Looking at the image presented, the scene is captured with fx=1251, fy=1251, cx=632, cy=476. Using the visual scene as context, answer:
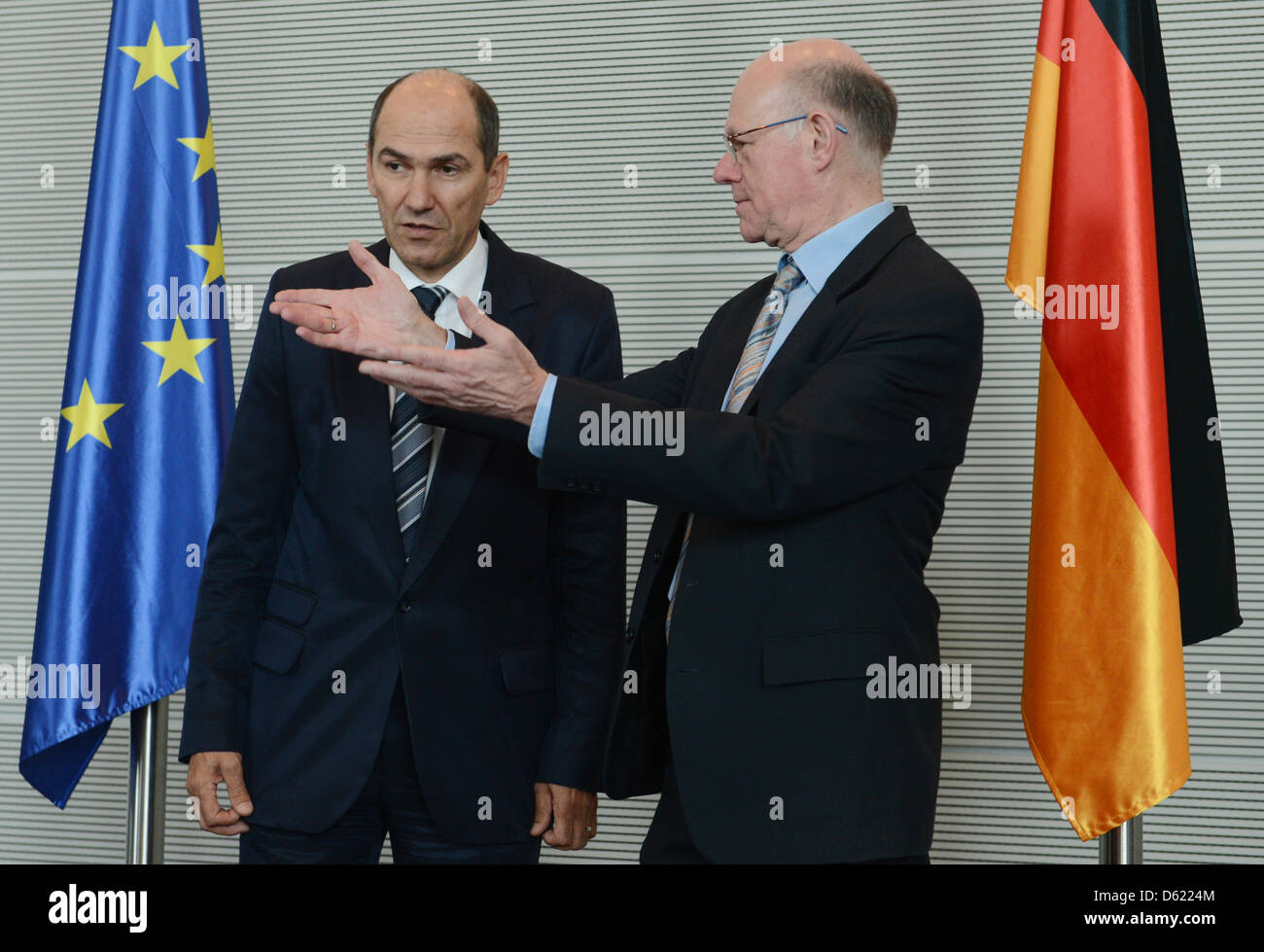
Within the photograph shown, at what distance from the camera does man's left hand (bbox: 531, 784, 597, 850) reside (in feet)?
6.64

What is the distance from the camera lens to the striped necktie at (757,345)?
1.91 meters

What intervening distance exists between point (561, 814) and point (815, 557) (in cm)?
63

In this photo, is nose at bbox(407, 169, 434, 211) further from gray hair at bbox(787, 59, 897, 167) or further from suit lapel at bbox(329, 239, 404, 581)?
gray hair at bbox(787, 59, 897, 167)

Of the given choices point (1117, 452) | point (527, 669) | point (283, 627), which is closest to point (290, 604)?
point (283, 627)

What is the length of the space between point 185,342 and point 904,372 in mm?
1828

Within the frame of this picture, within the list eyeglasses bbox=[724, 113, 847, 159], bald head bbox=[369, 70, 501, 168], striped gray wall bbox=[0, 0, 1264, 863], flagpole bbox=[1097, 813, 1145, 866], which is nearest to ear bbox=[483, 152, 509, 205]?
bald head bbox=[369, 70, 501, 168]

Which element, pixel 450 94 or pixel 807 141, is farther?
pixel 450 94

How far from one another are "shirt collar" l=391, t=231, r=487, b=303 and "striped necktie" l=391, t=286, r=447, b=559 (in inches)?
3.8

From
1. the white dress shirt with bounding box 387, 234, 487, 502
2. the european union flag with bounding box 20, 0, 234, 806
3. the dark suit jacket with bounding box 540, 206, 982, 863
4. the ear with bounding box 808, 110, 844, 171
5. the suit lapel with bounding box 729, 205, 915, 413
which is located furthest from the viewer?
the european union flag with bounding box 20, 0, 234, 806

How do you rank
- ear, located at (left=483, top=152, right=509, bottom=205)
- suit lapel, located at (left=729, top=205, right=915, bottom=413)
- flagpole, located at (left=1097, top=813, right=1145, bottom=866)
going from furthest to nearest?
flagpole, located at (left=1097, top=813, right=1145, bottom=866), ear, located at (left=483, top=152, right=509, bottom=205), suit lapel, located at (left=729, top=205, right=915, bottom=413)

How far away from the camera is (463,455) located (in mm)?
2061

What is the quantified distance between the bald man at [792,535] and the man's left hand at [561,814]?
6.6 inches

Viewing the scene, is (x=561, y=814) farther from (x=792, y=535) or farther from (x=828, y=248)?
(x=828, y=248)
